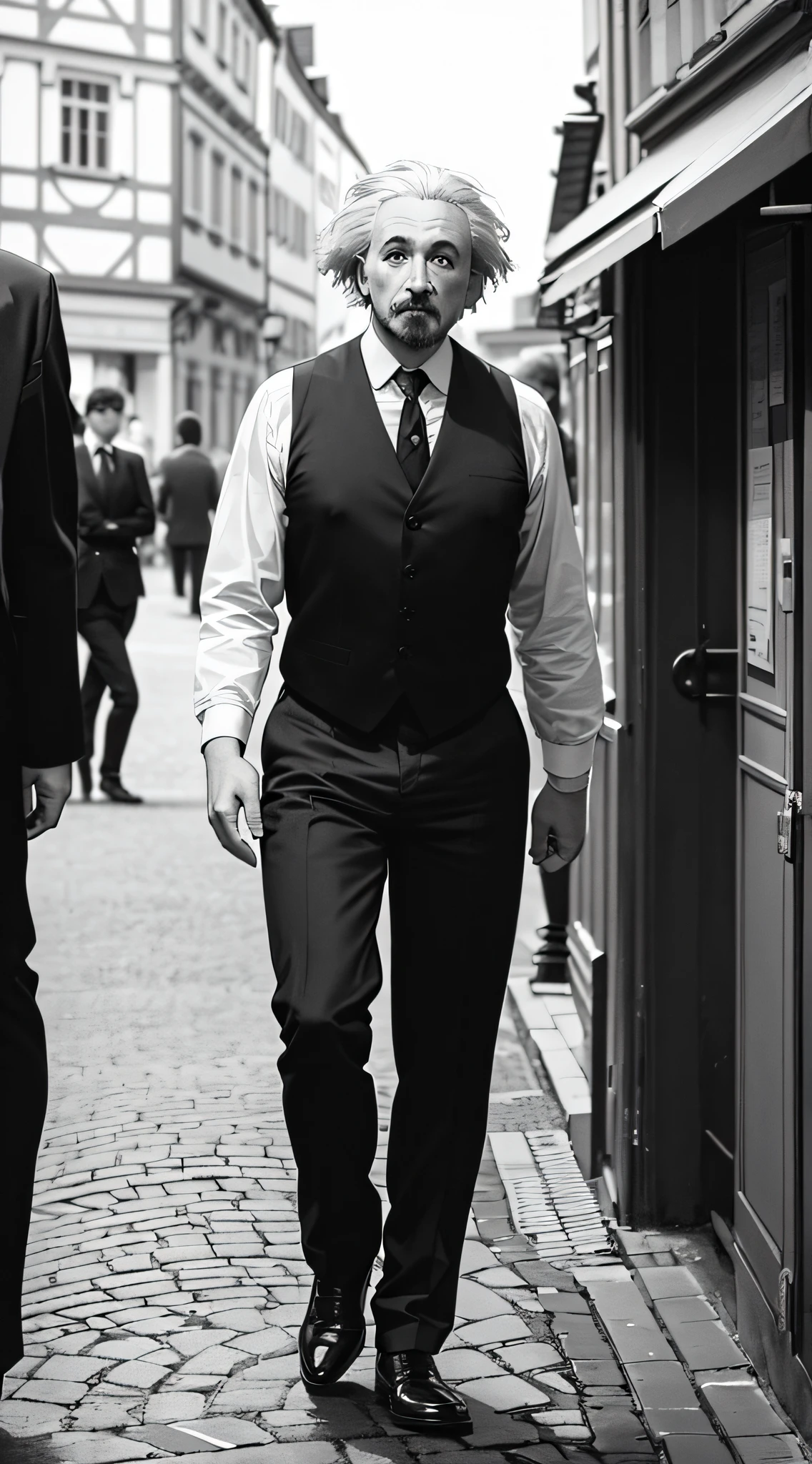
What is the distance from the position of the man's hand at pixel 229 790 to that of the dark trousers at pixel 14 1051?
A: 1.00 ft

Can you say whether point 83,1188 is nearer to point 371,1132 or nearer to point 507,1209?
point 507,1209

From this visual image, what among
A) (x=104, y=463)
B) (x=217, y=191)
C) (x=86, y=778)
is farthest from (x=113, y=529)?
(x=217, y=191)

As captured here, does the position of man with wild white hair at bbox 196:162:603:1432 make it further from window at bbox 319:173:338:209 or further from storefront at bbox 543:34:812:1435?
window at bbox 319:173:338:209

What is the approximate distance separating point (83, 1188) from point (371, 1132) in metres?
1.54

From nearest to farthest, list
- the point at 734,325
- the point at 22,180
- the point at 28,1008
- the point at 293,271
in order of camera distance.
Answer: the point at 28,1008
the point at 734,325
the point at 22,180
the point at 293,271

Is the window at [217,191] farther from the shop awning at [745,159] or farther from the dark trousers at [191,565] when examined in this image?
the shop awning at [745,159]

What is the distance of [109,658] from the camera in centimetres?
1046

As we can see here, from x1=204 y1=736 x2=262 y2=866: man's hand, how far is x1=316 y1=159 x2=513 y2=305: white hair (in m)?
0.87

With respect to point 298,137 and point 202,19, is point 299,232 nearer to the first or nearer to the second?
point 298,137

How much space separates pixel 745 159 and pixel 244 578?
1009mm

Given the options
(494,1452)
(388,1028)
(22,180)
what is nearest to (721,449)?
(494,1452)

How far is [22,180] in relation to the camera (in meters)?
34.4

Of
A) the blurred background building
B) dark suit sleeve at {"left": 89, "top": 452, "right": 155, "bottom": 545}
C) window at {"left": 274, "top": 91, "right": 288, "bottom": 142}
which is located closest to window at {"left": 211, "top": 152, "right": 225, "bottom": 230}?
the blurred background building

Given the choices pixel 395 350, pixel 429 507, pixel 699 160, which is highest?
pixel 699 160
